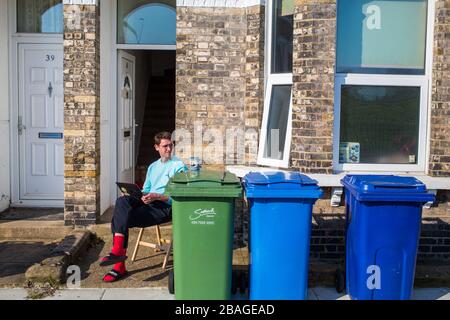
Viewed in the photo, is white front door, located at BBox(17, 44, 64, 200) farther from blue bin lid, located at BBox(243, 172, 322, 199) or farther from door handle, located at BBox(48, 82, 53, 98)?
blue bin lid, located at BBox(243, 172, 322, 199)

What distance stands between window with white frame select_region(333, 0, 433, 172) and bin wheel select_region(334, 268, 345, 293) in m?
1.32

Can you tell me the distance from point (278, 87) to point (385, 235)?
2.55m

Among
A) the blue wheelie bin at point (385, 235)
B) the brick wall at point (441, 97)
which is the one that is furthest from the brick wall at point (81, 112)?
the brick wall at point (441, 97)

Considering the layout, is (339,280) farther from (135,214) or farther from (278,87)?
(278,87)

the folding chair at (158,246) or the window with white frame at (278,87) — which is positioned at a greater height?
the window with white frame at (278,87)

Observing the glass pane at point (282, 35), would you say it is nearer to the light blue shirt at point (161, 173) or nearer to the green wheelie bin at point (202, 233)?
the light blue shirt at point (161, 173)

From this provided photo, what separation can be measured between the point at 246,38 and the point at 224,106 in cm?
86

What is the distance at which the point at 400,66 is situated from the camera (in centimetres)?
639

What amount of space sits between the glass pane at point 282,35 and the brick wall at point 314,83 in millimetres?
346

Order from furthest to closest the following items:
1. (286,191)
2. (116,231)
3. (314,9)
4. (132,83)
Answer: (132,83), (314,9), (116,231), (286,191)

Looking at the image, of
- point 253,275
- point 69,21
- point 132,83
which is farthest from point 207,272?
point 132,83

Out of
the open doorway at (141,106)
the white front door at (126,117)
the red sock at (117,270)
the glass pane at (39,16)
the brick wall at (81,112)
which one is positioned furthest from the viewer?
the open doorway at (141,106)

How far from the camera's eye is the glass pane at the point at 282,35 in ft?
21.9

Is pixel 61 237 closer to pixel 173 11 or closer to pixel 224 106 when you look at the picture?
pixel 224 106
